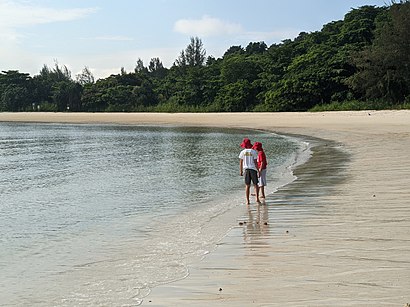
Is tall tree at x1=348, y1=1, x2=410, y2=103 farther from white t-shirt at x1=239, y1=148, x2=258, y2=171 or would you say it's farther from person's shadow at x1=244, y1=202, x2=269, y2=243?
person's shadow at x1=244, y1=202, x2=269, y2=243

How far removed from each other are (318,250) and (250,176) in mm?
5117

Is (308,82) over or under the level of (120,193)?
over

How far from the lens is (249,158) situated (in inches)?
Answer: 489

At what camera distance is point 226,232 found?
365 inches

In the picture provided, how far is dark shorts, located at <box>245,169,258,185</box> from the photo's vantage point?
12.3 metres

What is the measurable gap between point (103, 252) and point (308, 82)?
52.8 meters

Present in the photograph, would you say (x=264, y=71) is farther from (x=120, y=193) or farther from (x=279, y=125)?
(x=120, y=193)

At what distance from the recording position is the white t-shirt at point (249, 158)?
1231 centimetres

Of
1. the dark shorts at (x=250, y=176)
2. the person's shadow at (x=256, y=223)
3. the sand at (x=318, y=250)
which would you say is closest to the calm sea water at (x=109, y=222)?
the person's shadow at (x=256, y=223)

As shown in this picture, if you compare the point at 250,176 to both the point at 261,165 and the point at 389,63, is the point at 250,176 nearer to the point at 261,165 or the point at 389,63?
the point at 261,165

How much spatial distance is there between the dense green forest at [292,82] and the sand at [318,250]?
1525 inches

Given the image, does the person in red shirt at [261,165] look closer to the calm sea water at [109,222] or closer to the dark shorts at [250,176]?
the dark shorts at [250,176]

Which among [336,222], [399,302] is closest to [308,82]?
[336,222]

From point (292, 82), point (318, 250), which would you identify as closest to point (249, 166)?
point (318, 250)
